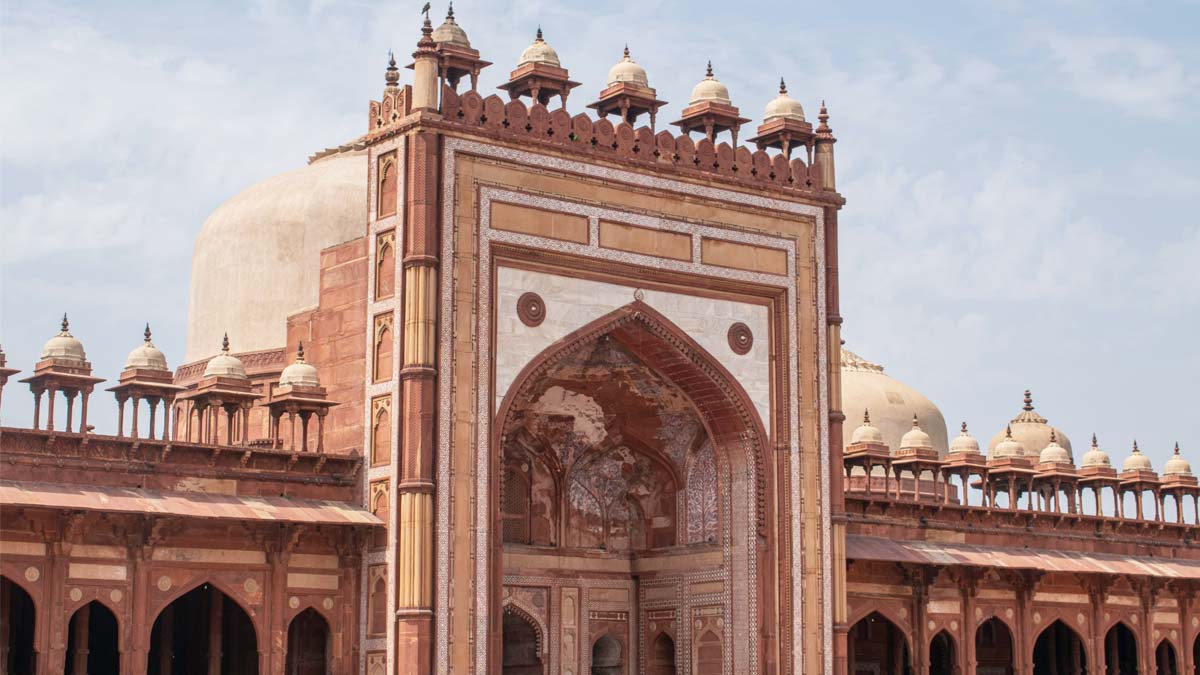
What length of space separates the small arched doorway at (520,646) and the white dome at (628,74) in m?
7.06

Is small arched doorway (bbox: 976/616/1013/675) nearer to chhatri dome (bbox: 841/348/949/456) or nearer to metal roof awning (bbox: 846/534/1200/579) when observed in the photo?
metal roof awning (bbox: 846/534/1200/579)

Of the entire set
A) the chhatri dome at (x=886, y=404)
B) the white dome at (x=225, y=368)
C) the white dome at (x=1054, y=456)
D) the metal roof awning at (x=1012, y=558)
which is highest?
the chhatri dome at (x=886, y=404)

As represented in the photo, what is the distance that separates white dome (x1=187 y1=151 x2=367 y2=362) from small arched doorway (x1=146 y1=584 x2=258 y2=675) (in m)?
5.16

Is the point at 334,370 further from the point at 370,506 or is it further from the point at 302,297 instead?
the point at 302,297

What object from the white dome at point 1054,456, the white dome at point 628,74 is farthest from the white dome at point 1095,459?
the white dome at point 628,74

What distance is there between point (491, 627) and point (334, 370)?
12.3 ft

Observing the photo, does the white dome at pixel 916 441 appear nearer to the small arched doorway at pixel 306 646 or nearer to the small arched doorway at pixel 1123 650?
the small arched doorway at pixel 1123 650

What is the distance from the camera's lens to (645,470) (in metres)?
28.2

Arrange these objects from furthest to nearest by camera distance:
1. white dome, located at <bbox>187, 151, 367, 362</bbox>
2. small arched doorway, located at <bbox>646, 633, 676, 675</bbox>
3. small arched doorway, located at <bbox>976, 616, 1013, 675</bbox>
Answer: small arched doorway, located at <bbox>976, 616, 1013, 675</bbox>
white dome, located at <bbox>187, 151, 367, 362</bbox>
small arched doorway, located at <bbox>646, 633, 676, 675</bbox>

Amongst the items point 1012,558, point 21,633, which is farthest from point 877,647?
point 21,633

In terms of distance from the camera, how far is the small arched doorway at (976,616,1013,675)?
3294 cm

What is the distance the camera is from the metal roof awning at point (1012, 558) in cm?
2875

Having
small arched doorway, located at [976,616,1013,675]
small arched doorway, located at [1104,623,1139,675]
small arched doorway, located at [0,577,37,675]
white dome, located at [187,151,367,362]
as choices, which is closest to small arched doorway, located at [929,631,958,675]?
small arched doorway, located at [976,616,1013,675]

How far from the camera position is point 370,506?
78.5ft
